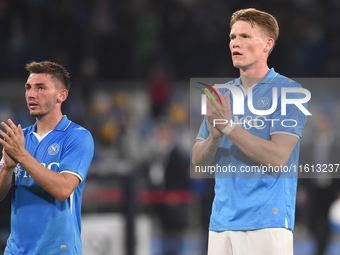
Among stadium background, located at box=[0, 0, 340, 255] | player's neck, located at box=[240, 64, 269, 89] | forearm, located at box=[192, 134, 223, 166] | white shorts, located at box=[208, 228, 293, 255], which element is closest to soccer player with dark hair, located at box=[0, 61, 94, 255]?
forearm, located at box=[192, 134, 223, 166]

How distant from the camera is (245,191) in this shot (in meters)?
4.04

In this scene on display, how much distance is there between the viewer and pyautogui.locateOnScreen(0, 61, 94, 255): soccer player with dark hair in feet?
12.7

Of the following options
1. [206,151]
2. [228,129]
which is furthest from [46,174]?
[228,129]

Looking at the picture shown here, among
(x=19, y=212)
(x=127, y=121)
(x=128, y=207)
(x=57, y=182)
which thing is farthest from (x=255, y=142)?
(x=127, y=121)

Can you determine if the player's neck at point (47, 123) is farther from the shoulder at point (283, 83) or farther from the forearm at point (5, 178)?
the shoulder at point (283, 83)

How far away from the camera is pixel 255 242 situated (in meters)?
3.95

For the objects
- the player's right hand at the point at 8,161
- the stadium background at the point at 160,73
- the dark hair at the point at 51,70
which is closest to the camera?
the player's right hand at the point at 8,161

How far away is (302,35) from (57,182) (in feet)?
38.5

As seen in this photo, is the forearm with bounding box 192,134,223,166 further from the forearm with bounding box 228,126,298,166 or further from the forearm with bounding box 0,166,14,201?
the forearm with bounding box 0,166,14,201

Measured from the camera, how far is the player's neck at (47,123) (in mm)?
4301

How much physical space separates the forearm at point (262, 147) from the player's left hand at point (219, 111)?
3.4 inches

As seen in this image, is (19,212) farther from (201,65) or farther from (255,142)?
(201,65)

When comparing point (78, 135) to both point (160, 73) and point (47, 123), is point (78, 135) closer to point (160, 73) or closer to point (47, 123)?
point (47, 123)

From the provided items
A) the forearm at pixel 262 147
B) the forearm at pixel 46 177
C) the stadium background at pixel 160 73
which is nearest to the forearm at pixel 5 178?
the forearm at pixel 46 177
